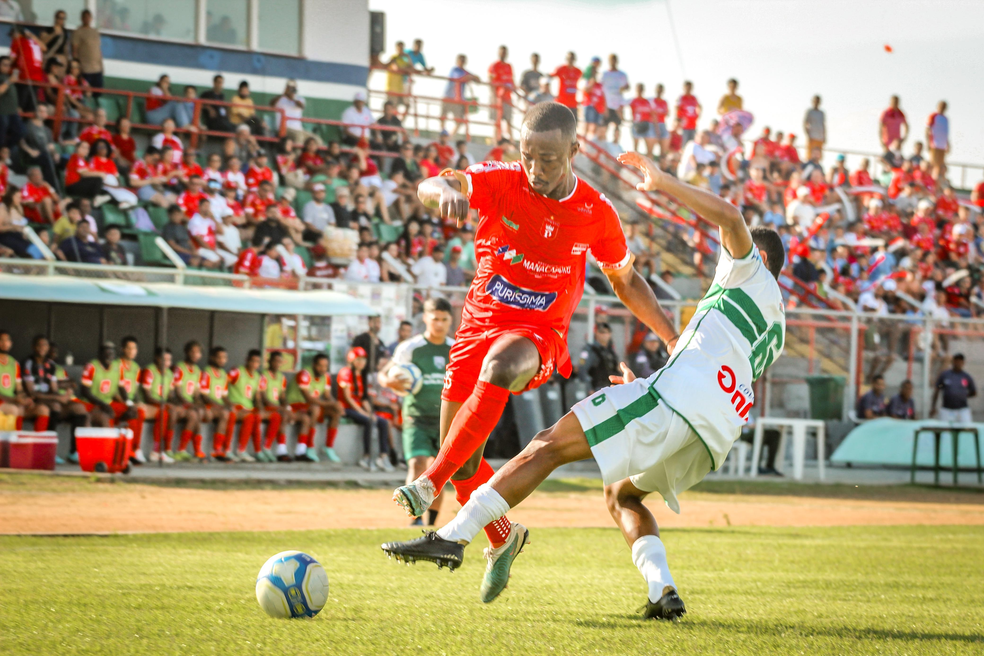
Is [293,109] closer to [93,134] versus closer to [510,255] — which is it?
[93,134]

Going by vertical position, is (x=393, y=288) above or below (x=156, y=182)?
below

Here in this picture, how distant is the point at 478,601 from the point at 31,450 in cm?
970

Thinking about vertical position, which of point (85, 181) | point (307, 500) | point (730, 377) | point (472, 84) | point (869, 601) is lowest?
point (307, 500)

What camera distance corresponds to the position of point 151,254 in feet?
56.5

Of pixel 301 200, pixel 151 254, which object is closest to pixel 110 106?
pixel 301 200

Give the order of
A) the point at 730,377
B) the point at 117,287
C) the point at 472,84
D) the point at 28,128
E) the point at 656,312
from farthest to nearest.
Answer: the point at 472,84 < the point at 28,128 < the point at 117,287 < the point at 656,312 < the point at 730,377

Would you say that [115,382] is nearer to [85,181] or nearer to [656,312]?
[85,181]

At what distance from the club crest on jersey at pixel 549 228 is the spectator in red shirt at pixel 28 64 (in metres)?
14.9

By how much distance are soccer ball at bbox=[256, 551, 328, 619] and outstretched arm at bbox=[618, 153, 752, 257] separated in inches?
97.0

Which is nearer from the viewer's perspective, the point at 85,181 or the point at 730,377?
the point at 730,377

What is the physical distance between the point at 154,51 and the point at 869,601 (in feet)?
64.5

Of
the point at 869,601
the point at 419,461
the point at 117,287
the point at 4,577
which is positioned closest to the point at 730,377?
the point at 869,601

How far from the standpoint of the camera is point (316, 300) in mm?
16469

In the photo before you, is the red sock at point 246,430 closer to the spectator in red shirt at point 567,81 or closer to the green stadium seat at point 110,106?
the green stadium seat at point 110,106
